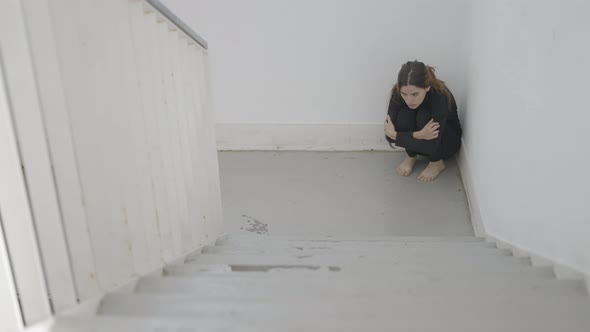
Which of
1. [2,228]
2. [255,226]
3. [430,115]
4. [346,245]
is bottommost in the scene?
Result: [255,226]

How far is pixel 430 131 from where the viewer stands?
9.47 feet

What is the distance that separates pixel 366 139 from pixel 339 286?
232 centimetres

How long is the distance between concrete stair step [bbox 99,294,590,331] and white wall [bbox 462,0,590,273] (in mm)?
269

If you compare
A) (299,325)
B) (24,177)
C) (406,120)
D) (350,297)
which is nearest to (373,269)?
(350,297)

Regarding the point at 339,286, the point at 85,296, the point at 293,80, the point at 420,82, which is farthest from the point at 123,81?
the point at 293,80

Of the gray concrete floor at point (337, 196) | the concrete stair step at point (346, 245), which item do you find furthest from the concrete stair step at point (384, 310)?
the gray concrete floor at point (337, 196)

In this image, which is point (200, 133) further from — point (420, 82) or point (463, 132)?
point (463, 132)

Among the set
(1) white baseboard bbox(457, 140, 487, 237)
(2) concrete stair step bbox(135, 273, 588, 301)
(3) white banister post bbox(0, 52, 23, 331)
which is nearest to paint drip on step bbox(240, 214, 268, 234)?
(1) white baseboard bbox(457, 140, 487, 237)

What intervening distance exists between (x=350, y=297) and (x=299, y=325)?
0.23m

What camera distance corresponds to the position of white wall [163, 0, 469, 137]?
309 centimetres

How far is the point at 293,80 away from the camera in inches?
131

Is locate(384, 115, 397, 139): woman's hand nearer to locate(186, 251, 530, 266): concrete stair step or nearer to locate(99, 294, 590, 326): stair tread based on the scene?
locate(186, 251, 530, 266): concrete stair step

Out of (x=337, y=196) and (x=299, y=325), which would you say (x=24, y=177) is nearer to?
(x=299, y=325)

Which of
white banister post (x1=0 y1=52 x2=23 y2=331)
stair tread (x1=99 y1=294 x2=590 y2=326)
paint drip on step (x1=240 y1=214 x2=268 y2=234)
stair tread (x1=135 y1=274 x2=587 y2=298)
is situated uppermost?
white banister post (x1=0 y1=52 x2=23 y2=331)
